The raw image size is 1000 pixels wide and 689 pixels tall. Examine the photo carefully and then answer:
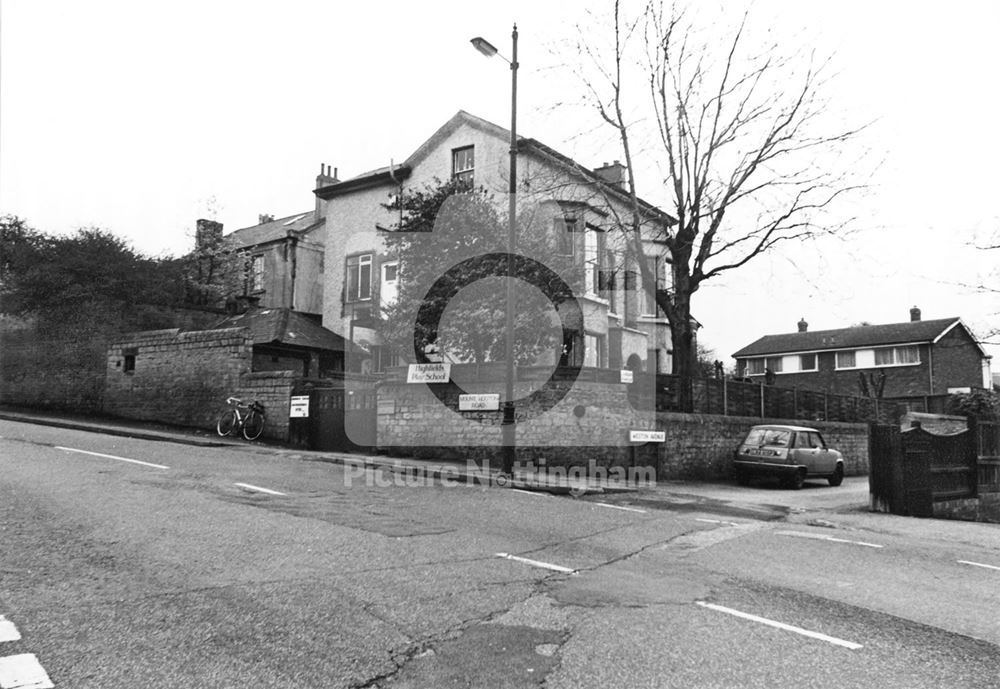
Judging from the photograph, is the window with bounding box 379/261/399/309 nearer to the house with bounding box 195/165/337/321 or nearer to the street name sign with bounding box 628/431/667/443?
the house with bounding box 195/165/337/321

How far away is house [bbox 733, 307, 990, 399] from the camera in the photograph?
158 feet

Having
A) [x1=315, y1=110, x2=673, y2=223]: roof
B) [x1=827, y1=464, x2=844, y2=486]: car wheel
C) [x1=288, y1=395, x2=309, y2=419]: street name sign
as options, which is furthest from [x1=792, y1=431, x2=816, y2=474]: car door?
[x1=288, y1=395, x2=309, y2=419]: street name sign

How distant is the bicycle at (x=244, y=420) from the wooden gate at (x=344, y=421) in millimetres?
1756

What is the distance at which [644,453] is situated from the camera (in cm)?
1794

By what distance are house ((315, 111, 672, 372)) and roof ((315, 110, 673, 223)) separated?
4cm

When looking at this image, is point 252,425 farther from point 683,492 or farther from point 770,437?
point 770,437

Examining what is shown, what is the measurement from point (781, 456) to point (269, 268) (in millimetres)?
24624

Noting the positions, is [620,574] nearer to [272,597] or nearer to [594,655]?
[594,655]

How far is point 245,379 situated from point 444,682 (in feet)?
58.9

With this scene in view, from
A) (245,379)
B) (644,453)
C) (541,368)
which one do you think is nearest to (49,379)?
(245,379)

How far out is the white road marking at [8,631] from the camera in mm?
4438

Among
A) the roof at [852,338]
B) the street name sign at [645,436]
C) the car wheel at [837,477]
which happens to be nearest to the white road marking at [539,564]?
the street name sign at [645,436]

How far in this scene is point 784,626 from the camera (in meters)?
5.44

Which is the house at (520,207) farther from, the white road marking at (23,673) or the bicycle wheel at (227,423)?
the white road marking at (23,673)
